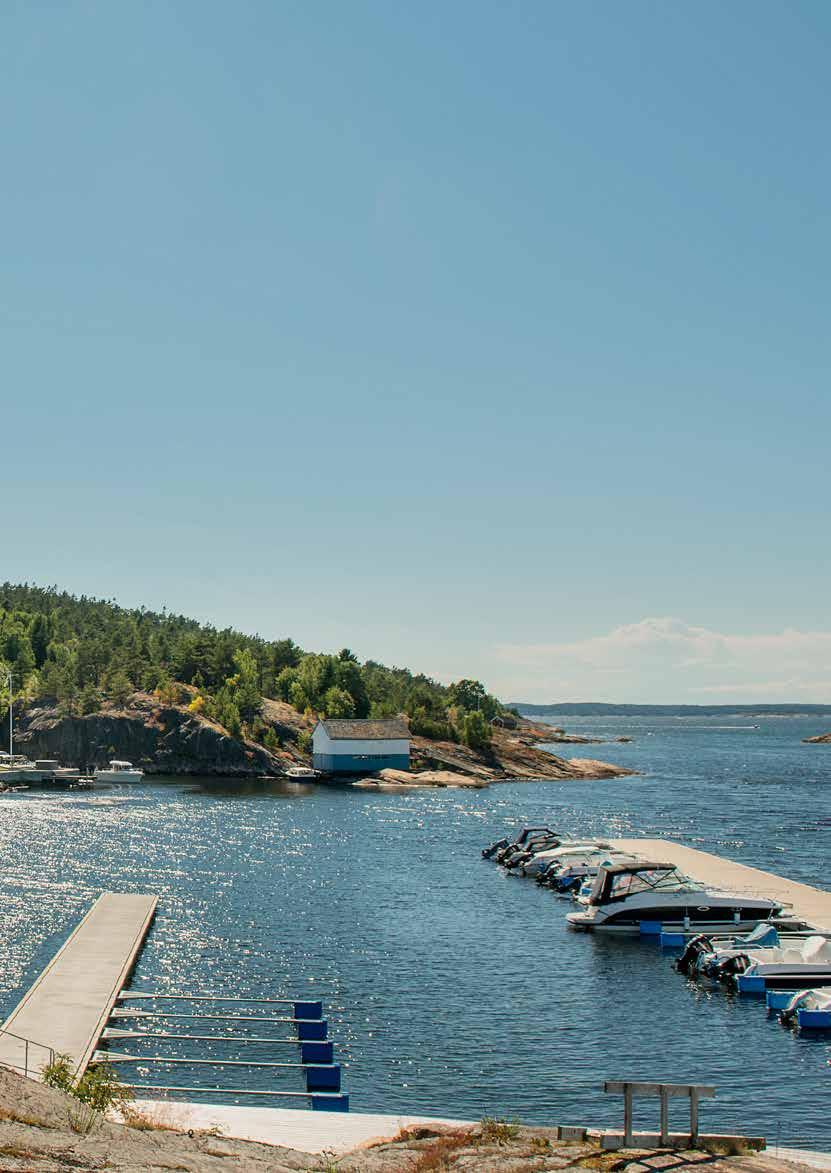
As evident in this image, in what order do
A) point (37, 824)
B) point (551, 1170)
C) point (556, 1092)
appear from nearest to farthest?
1. point (551, 1170)
2. point (556, 1092)
3. point (37, 824)

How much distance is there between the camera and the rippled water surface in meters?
33.8

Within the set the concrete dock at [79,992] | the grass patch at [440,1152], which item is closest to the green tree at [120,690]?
the concrete dock at [79,992]

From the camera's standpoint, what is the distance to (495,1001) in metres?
42.5

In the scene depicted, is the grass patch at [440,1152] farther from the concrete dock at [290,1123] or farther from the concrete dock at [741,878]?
the concrete dock at [741,878]

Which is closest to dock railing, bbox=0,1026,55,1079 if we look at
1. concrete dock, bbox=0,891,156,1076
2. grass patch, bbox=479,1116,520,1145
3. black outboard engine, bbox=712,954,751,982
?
concrete dock, bbox=0,891,156,1076

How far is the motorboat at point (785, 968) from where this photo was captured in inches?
1775

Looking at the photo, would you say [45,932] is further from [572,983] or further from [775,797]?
[775,797]

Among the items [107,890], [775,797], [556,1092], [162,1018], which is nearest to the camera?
[556,1092]

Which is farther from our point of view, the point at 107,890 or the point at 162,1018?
the point at 107,890

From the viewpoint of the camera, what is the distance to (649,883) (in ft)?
196

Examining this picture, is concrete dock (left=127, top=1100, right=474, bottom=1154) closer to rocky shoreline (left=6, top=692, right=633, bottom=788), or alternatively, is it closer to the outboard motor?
the outboard motor

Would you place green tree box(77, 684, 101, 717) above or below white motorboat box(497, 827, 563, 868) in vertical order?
above

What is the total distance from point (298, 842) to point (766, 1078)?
6082 centimetres

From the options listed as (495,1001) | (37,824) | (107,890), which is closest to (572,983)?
(495,1001)
